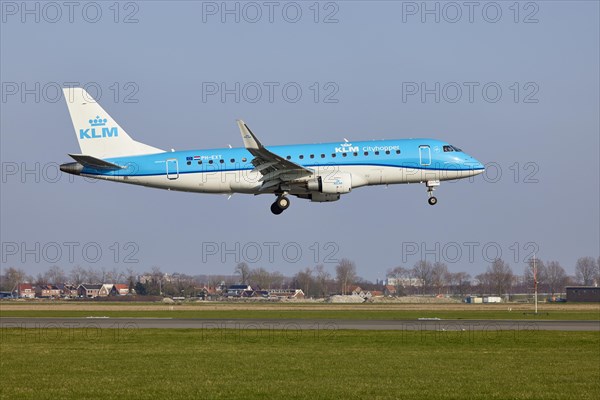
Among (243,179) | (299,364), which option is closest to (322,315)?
Result: (243,179)

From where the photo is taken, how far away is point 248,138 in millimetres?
62469

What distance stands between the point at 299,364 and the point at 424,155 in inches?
1162

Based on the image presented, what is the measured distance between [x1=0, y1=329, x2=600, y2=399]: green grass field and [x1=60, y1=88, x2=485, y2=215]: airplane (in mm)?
11663

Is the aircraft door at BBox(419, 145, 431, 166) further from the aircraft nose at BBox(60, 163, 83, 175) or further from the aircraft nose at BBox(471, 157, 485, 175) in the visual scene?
the aircraft nose at BBox(60, 163, 83, 175)

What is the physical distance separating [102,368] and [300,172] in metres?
28.1

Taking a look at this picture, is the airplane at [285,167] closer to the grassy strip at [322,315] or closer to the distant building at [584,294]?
the grassy strip at [322,315]

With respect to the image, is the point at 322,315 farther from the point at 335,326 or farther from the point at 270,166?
the point at 270,166

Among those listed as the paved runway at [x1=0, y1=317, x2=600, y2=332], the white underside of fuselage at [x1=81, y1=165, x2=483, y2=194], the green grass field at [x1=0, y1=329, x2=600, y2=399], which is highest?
the white underside of fuselage at [x1=81, y1=165, x2=483, y2=194]

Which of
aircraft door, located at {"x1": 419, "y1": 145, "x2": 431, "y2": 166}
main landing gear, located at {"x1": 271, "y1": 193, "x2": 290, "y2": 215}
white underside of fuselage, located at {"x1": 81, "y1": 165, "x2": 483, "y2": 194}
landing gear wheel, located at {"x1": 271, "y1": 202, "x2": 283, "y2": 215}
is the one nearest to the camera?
white underside of fuselage, located at {"x1": 81, "y1": 165, "x2": 483, "y2": 194}

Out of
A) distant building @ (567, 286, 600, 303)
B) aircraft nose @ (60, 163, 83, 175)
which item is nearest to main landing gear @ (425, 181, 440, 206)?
aircraft nose @ (60, 163, 83, 175)

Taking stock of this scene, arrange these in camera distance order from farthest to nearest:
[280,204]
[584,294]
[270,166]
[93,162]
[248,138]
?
1. [584,294]
2. [280,204]
3. [270,166]
4. [93,162]
5. [248,138]

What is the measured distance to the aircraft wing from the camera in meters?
62.9

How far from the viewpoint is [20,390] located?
1320 inches

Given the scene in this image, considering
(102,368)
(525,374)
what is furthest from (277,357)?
(525,374)
